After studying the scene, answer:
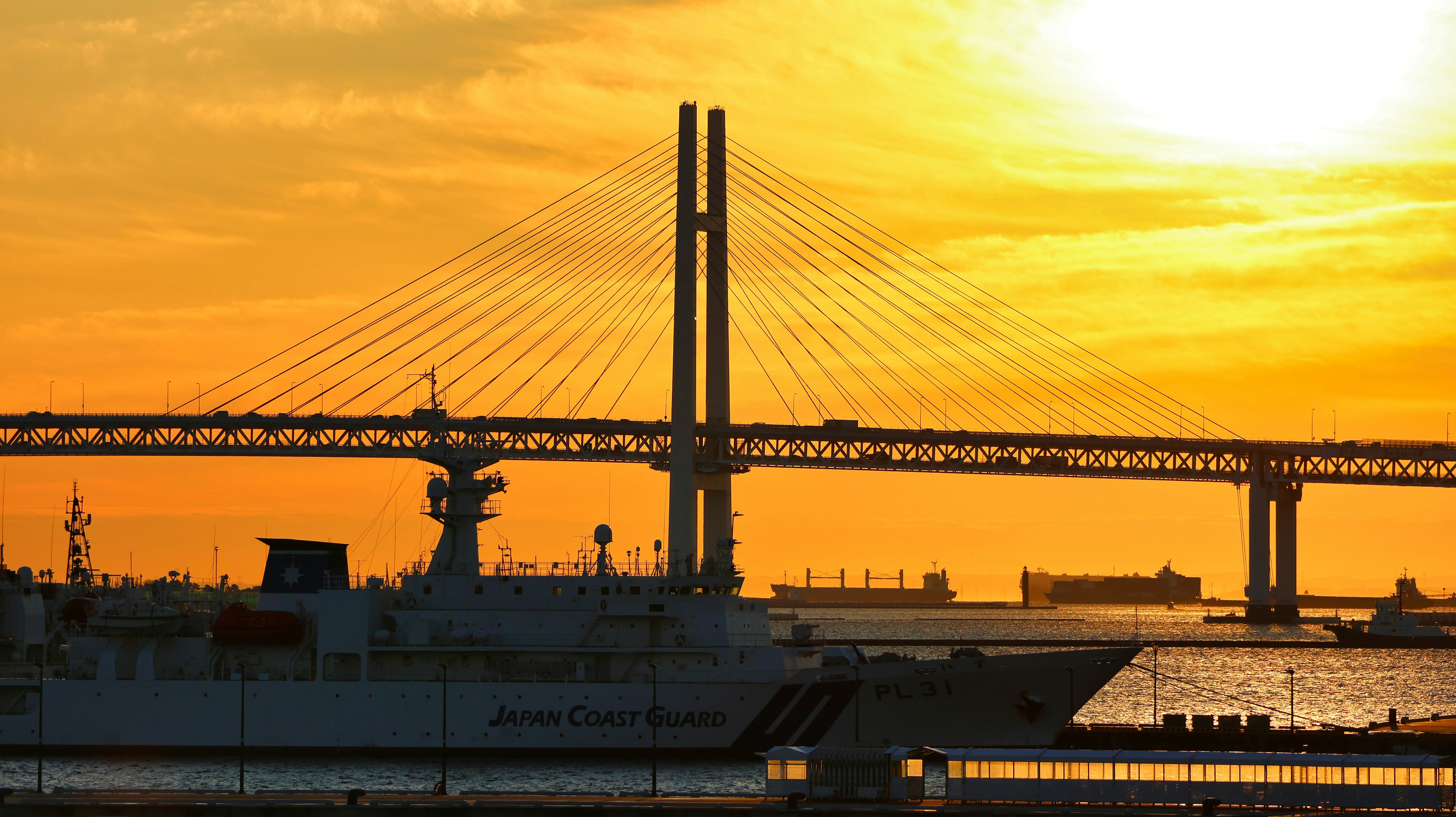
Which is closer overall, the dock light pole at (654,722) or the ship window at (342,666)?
the dock light pole at (654,722)

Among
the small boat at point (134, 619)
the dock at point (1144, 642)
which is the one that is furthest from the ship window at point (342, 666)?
the dock at point (1144, 642)

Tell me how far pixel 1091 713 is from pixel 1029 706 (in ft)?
68.8

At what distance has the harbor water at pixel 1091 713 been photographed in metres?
38.6

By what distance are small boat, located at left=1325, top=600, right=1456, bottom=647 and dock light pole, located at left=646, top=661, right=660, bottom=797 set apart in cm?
7956

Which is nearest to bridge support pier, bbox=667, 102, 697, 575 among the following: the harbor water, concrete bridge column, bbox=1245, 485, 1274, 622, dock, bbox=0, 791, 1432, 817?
the harbor water

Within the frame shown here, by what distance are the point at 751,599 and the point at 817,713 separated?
402cm

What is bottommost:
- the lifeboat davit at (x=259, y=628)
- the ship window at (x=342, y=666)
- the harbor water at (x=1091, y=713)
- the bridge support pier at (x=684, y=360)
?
the harbor water at (x=1091, y=713)

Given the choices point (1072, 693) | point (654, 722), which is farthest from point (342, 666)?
point (1072, 693)

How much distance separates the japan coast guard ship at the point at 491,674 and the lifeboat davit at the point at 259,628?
0.05 m

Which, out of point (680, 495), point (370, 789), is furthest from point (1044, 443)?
point (370, 789)

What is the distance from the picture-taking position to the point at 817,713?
132 ft

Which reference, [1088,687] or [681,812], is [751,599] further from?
[681,812]

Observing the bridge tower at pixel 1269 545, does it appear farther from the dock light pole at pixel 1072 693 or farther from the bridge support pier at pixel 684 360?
the dock light pole at pixel 1072 693

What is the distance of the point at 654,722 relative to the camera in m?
35.4
